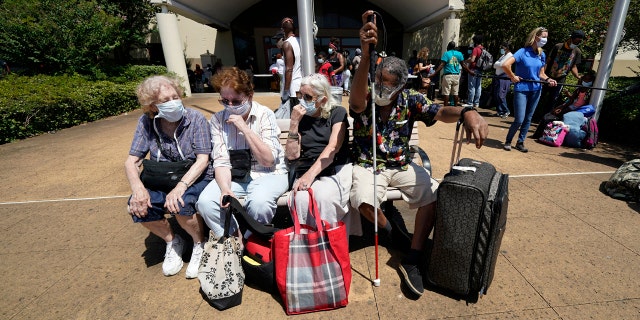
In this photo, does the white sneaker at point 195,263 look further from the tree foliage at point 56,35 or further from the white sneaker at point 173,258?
the tree foliage at point 56,35

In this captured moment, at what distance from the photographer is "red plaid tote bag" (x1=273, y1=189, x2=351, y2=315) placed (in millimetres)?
1880

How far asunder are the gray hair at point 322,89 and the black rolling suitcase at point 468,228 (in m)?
1.10

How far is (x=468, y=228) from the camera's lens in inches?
72.8

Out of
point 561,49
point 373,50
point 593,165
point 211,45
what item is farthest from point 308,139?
point 211,45

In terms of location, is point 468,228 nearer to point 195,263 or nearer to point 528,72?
point 195,263

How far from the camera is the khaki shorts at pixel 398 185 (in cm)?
222

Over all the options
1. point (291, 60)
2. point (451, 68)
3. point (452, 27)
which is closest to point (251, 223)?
point (291, 60)

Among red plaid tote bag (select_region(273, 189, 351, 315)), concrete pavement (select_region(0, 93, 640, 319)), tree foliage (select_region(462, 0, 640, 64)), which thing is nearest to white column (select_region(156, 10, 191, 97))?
concrete pavement (select_region(0, 93, 640, 319))

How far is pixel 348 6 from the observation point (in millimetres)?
18328

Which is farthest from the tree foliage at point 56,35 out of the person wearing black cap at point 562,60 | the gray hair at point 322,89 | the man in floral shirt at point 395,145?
the person wearing black cap at point 562,60

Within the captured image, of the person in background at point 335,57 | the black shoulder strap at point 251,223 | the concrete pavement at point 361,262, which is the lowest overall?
the concrete pavement at point 361,262

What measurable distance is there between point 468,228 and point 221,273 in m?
1.62

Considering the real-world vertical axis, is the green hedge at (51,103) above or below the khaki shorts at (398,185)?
above

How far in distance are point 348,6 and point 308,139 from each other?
18.4m
